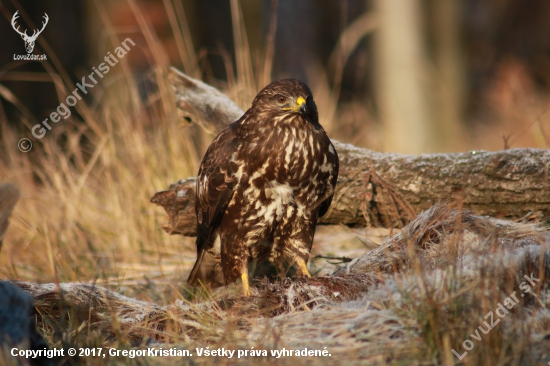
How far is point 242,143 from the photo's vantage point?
3514mm

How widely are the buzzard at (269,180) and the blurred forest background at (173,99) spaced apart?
20.7 inches

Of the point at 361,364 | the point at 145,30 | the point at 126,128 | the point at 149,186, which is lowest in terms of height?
the point at 361,364

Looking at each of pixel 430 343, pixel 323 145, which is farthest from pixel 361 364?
pixel 323 145

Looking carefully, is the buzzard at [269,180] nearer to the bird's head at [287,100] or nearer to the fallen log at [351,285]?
the bird's head at [287,100]

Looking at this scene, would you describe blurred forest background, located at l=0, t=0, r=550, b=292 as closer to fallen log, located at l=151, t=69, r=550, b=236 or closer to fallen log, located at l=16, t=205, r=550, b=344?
fallen log, located at l=16, t=205, r=550, b=344

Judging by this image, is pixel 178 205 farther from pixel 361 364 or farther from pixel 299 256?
pixel 361 364

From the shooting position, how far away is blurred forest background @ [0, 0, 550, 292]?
197 inches

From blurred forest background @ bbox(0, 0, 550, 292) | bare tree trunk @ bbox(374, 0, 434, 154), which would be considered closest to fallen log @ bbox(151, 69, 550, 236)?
blurred forest background @ bbox(0, 0, 550, 292)

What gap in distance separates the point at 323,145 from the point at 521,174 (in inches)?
45.1

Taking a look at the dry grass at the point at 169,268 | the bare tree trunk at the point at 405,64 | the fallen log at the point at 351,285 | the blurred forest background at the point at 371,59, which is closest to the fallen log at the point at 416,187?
the fallen log at the point at 351,285

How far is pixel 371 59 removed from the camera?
1261 centimetres

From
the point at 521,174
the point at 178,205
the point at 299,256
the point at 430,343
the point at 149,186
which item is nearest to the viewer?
the point at 430,343

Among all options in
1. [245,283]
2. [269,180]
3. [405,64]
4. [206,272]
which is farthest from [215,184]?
[405,64]

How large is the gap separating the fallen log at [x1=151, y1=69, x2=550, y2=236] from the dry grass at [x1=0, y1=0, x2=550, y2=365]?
0.43 m
